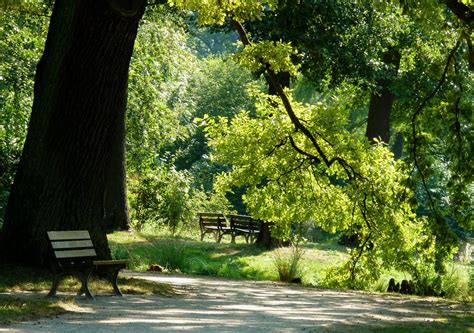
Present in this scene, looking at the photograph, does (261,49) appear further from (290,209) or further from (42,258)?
(42,258)

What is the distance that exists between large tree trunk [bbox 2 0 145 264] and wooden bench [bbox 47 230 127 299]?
3.39 ft

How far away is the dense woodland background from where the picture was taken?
46.0 feet

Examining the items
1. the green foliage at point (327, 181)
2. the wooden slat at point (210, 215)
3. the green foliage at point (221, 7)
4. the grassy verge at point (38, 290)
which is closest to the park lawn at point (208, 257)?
the green foliage at point (327, 181)

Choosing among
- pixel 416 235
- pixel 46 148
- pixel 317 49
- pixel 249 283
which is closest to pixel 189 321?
pixel 46 148

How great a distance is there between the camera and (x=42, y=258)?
13625mm

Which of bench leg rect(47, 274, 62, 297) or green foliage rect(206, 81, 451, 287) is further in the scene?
green foliage rect(206, 81, 451, 287)

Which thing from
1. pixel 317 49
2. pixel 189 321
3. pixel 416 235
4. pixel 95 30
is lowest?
pixel 189 321

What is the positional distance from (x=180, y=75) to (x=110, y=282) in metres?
22.7

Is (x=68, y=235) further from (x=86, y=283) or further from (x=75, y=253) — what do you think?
(x=86, y=283)

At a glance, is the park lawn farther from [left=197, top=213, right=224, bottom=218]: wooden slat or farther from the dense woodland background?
[left=197, top=213, right=224, bottom=218]: wooden slat

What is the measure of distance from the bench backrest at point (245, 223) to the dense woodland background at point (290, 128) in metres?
1.63

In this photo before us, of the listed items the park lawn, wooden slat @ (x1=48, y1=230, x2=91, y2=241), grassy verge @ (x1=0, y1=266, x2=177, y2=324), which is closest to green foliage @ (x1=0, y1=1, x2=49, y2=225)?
the park lawn

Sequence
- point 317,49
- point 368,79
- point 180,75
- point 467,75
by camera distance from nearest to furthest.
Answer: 1. point 317,49
2. point 368,79
3. point 467,75
4. point 180,75

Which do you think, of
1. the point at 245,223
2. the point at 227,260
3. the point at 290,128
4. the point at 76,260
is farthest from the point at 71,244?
the point at 245,223
